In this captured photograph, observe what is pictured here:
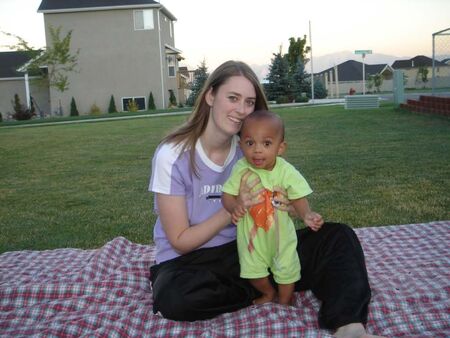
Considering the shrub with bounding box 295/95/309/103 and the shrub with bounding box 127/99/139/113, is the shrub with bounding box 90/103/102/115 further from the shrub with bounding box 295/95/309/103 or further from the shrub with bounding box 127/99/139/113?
the shrub with bounding box 295/95/309/103

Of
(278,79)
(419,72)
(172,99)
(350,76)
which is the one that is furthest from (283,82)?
(350,76)

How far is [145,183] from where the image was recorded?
7.93 meters

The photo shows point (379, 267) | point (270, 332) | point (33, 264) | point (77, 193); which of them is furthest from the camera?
point (77, 193)

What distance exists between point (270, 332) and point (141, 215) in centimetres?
358

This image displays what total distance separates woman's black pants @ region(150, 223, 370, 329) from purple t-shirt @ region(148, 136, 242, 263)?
8 cm

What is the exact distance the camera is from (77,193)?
7.46 meters

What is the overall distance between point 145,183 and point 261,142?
5.52 meters

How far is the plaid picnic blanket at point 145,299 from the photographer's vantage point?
263cm

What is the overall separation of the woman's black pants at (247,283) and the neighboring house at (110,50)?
34.4 metres

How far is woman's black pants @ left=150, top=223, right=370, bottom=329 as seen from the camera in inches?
101

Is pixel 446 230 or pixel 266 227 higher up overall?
pixel 266 227

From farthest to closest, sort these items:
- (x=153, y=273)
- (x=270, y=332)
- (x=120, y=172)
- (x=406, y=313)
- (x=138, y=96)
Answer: (x=138, y=96), (x=120, y=172), (x=153, y=273), (x=406, y=313), (x=270, y=332)

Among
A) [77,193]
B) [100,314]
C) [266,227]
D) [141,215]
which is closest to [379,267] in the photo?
[266,227]

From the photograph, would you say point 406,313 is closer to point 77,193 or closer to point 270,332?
point 270,332
